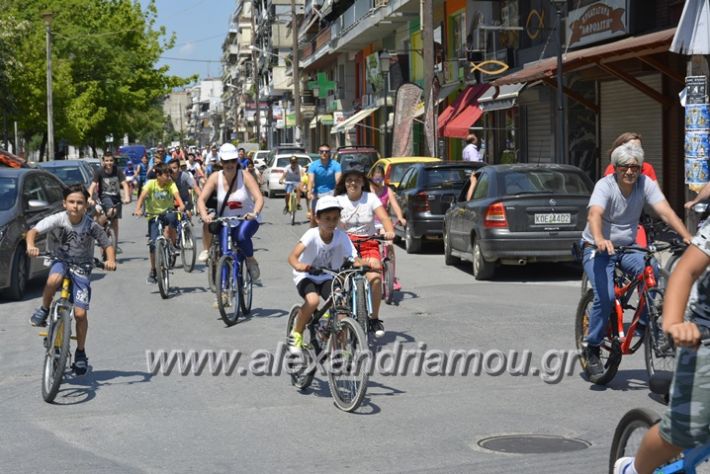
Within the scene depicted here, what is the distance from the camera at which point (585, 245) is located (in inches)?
344

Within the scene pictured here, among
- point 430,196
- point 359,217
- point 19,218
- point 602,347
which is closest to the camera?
point 602,347

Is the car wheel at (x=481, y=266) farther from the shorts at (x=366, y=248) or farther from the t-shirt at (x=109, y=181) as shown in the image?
the t-shirt at (x=109, y=181)

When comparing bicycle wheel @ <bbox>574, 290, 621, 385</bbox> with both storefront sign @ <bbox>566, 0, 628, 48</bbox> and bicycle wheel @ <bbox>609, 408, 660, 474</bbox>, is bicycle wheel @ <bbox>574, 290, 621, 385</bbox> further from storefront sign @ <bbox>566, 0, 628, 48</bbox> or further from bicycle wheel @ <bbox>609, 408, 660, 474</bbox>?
storefront sign @ <bbox>566, 0, 628, 48</bbox>

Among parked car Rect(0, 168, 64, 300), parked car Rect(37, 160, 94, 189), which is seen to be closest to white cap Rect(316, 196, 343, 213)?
parked car Rect(0, 168, 64, 300)

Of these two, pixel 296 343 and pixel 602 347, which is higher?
pixel 296 343

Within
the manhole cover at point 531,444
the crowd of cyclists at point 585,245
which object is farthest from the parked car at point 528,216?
the manhole cover at point 531,444

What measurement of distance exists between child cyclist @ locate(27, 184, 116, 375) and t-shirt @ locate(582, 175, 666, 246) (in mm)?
3632

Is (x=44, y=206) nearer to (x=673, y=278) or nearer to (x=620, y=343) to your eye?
(x=620, y=343)

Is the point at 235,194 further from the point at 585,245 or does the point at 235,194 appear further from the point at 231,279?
the point at 585,245

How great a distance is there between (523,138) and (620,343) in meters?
23.1

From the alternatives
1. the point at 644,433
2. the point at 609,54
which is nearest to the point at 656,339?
the point at 644,433

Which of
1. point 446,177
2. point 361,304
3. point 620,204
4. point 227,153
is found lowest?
point 361,304

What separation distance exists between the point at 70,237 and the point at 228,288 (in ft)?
11.1

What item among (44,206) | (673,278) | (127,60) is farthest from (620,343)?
(127,60)
